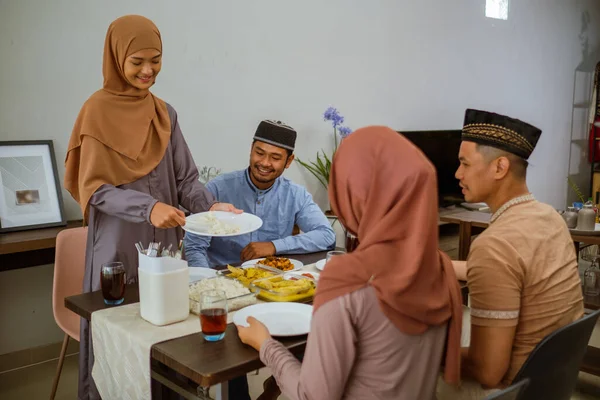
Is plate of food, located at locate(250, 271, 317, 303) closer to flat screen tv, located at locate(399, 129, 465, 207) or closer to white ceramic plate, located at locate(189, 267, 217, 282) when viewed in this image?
white ceramic plate, located at locate(189, 267, 217, 282)

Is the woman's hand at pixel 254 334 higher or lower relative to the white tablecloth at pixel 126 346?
higher

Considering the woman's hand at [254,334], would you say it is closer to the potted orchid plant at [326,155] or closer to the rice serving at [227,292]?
the rice serving at [227,292]

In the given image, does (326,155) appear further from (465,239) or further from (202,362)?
(202,362)

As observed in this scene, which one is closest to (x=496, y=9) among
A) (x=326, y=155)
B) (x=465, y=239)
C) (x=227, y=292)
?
(x=326, y=155)

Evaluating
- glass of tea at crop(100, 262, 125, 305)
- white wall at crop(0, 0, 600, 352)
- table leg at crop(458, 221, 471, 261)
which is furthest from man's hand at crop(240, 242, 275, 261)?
table leg at crop(458, 221, 471, 261)

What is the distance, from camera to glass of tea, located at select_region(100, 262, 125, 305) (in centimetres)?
169

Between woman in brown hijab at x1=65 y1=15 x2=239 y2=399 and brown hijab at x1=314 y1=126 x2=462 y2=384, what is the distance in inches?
35.4

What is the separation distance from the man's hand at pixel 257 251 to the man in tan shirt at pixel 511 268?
3.15 feet

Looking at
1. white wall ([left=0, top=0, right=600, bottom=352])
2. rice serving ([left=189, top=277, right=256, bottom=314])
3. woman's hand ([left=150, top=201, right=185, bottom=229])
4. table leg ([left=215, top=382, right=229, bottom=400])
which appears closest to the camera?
table leg ([left=215, top=382, right=229, bottom=400])

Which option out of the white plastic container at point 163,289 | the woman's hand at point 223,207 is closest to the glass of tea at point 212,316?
the white plastic container at point 163,289

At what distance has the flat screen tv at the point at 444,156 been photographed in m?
5.04

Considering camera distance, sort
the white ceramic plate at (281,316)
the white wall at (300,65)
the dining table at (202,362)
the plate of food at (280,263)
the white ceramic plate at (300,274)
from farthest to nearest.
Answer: the white wall at (300,65), the plate of food at (280,263), the white ceramic plate at (300,274), the white ceramic plate at (281,316), the dining table at (202,362)

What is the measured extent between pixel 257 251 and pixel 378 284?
1.20 metres

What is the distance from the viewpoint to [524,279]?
145 centimetres
